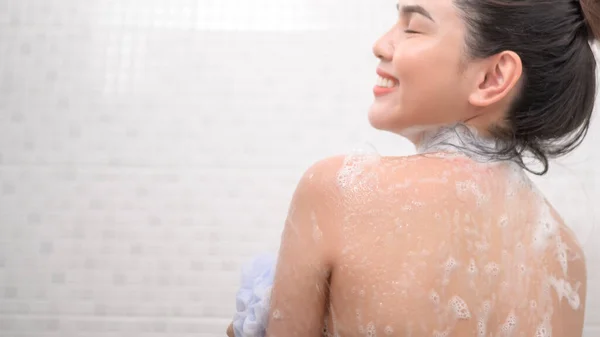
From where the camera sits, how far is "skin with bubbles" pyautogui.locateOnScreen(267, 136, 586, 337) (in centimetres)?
85

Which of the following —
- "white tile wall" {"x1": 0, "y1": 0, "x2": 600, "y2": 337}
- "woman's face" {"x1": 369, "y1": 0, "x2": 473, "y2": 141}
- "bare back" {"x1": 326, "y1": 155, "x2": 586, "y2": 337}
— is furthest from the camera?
"white tile wall" {"x1": 0, "y1": 0, "x2": 600, "y2": 337}

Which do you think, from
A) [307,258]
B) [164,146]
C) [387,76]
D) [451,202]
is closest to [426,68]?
[387,76]

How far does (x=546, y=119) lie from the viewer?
3.22 ft

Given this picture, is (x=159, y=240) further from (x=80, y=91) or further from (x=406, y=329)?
(x=406, y=329)

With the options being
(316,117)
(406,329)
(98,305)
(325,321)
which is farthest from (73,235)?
(406,329)

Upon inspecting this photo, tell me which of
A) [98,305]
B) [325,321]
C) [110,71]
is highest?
[110,71]

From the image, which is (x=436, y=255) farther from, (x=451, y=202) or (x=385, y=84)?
(x=385, y=84)

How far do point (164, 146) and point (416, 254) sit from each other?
80 centimetres

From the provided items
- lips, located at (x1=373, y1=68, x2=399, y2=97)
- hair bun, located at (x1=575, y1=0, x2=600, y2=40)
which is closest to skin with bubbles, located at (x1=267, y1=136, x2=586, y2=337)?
lips, located at (x1=373, y1=68, x2=399, y2=97)

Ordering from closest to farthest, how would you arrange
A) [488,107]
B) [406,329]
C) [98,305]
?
[406,329]
[488,107]
[98,305]

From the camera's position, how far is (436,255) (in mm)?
855

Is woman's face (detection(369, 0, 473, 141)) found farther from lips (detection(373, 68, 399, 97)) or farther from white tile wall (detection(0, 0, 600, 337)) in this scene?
white tile wall (detection(0, 0, 600, 337))

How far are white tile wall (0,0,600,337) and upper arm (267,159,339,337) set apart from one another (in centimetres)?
56

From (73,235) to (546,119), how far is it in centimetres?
102
